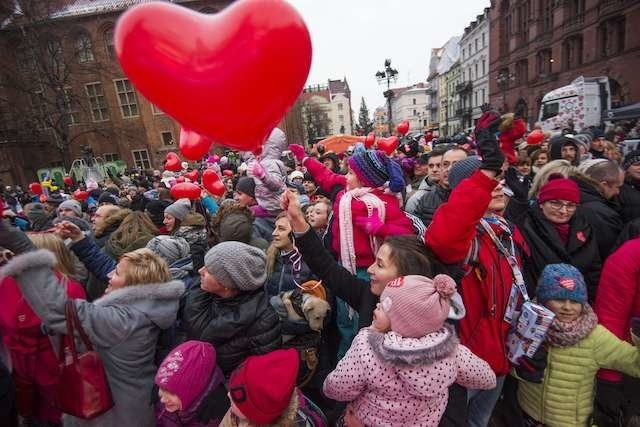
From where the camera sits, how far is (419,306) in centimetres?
138

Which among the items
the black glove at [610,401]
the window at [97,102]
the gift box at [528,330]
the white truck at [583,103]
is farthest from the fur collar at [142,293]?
the window at [97,102]

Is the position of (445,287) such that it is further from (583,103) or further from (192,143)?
(583,103)

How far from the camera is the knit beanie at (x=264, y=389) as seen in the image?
1416 millimetres

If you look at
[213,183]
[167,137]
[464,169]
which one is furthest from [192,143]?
[167,137]

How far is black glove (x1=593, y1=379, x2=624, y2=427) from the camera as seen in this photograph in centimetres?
214

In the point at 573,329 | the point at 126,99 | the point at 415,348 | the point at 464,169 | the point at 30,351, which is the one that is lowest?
the point at 573,329

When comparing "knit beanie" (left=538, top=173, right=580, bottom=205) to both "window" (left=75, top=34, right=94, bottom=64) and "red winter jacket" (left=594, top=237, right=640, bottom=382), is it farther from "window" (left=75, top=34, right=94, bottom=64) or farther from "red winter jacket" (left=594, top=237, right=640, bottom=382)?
"window" (left=75, top=34, right=94, bottom=64)

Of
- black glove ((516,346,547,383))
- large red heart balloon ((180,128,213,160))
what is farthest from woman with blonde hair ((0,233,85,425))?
black glove ((516,346,547,383))

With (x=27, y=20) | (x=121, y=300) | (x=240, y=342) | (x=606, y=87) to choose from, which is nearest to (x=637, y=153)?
(x=240, y=342)

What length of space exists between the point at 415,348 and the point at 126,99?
Answer: 102 ft

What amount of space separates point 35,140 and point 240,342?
29679 mm

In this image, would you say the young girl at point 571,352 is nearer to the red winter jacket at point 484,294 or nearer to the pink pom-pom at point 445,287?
the red winter jacket at point 484,294

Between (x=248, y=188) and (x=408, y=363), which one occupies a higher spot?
(x=248, y=188)

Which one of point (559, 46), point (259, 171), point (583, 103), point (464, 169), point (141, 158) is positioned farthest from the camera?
point (141, 158)
